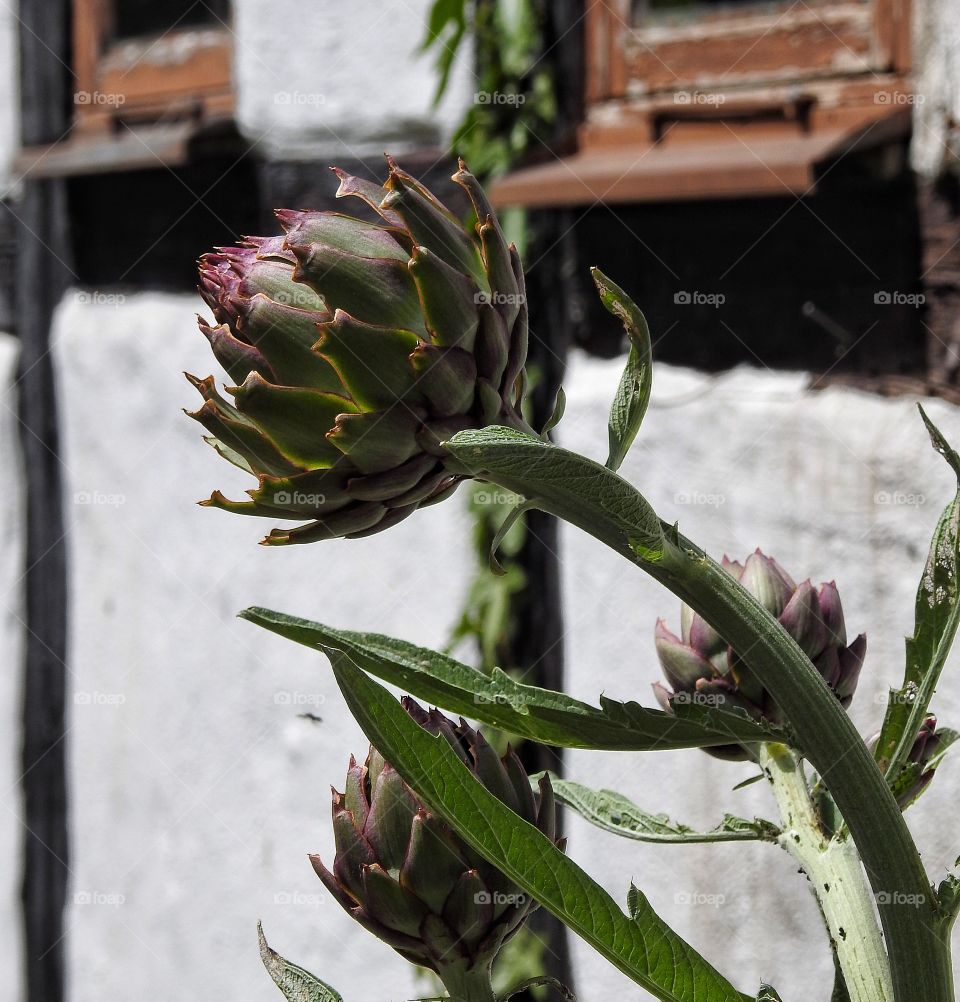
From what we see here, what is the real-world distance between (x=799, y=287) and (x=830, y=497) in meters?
0.26

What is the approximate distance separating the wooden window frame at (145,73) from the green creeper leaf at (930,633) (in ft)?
6.00

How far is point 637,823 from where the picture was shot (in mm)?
565

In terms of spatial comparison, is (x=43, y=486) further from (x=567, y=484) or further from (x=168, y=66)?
(x=567, y=484)

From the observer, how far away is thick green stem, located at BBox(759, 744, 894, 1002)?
1.50 ft

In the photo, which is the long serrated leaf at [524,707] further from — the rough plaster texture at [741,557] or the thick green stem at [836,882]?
the rough plaster texture at [741,557]

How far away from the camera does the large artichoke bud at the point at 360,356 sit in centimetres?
42

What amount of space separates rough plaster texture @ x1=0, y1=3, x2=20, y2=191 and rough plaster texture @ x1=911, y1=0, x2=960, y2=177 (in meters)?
1.66

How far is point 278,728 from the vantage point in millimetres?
1998
